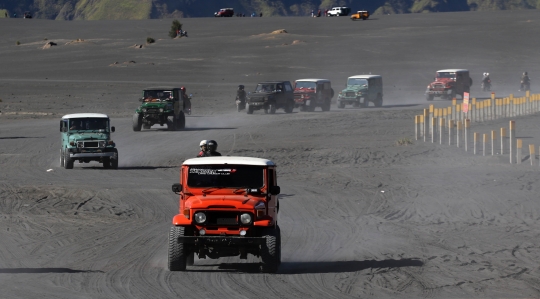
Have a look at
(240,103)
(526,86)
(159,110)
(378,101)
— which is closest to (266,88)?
(240,103)

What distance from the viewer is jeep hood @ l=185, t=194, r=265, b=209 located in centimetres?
1179

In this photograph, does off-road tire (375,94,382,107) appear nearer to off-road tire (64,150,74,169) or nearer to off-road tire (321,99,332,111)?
off-road tire (321,99,332,111)

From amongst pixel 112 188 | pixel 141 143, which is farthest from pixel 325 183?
pixel 141 143

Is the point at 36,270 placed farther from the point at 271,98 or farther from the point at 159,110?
the point at 271,98

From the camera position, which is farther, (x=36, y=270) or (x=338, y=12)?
(x=338, y=12)

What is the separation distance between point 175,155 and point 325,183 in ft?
27.2

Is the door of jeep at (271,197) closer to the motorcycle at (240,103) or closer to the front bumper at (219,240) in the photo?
the front bumper at (219,240)

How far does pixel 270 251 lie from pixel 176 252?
1.17 metres

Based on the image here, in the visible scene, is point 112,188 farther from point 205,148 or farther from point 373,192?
point 205,148

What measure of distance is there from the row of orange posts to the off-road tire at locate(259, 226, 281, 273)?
14432 mm

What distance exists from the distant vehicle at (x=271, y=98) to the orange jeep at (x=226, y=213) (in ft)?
119

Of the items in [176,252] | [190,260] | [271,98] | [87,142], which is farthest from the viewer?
[271,98]

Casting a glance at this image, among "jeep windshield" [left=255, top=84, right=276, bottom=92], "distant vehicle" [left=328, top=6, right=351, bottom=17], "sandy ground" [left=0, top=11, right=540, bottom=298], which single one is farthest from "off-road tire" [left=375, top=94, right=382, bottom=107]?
"distant vehicle" [left=328, top=6, right=351, bottom=17]

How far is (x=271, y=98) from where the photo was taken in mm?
48781
